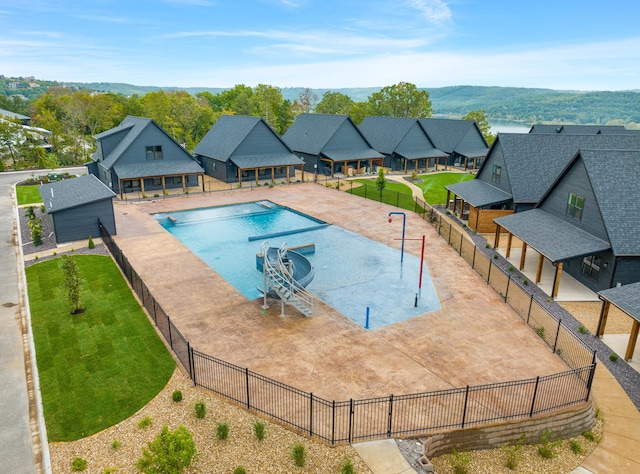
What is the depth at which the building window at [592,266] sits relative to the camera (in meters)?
24.4

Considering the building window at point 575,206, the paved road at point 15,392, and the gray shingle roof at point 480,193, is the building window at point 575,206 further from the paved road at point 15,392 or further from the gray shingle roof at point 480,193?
the paved road at point 15,392

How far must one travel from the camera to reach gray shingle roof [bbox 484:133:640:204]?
34325 mm

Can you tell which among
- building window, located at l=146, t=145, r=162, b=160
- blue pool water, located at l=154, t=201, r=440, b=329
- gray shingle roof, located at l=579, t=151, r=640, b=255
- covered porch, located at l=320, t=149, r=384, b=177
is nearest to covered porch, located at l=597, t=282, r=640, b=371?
gray shingle roof, located at l=579, t=151, r=640, b=255

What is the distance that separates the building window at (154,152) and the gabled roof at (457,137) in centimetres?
3885

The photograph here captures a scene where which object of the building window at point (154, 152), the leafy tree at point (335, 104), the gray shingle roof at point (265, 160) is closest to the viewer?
the building window at point (154, 152)

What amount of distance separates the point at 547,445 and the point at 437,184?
44.8 m

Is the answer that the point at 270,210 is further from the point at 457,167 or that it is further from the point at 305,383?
the point at 457,167

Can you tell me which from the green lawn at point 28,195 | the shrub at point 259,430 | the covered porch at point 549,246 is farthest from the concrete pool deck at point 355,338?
the green lawn at point 28,195

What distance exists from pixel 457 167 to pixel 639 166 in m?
44.5

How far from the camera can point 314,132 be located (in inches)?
2486

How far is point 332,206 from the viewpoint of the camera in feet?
143

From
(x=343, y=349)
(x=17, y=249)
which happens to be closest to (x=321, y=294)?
(x=343, y=349)

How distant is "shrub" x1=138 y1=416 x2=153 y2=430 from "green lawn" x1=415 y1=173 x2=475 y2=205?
3710 centimetres

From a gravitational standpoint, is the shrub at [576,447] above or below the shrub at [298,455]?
below
